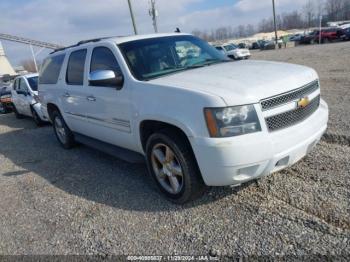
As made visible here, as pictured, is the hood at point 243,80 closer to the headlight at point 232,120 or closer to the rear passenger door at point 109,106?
the headlight at point 232,120

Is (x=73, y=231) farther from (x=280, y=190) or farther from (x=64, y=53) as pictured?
(x=64, y=53)

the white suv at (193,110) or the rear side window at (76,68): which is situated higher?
the rear side window at (76,68)

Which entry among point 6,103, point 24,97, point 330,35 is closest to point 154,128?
point 24,97

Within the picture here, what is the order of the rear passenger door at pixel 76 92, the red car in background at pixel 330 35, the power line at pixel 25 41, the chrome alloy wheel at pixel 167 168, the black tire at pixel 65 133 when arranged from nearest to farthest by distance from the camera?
1. the chrome alloy wheel at pixel 167 168
2. the rear passenger door at pixel 76 92
3. the black tire at pixel 65 133
4. the red car in background at pixel 330 35
5. the power line at pixel 25 41

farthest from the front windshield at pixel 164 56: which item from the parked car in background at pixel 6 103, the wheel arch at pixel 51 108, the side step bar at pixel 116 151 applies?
the parked car in background at pixel 6 103

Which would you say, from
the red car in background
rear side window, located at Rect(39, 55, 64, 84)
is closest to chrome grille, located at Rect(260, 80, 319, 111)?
rear side window, located at Rect(39, 55, 64, 84)

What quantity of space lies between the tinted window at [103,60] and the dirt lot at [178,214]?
158 centimetres

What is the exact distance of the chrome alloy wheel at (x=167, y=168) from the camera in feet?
11.5

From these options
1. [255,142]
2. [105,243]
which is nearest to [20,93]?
[105,243]

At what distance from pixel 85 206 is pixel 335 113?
4890 mm

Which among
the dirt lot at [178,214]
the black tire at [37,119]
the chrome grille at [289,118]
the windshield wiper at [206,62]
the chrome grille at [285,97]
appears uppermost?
the windshield wiper at [206,62]

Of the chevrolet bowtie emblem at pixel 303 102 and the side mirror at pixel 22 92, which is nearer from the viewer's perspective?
the chevrolet bowtie emblem at pixel 303 102

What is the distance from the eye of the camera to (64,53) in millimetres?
5871

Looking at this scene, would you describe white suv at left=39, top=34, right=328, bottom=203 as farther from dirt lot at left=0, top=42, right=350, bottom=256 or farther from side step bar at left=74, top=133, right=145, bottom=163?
dirt lot at left=0, top=42, right=350, bottom=256
